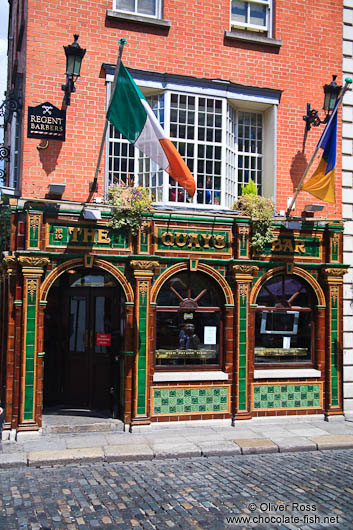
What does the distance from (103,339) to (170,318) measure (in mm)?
1692

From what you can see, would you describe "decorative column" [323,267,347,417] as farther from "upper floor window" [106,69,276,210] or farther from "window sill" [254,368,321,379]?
"upper floor window" [106,69,276,210]

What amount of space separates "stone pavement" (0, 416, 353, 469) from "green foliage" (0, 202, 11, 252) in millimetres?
4322

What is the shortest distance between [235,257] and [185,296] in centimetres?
141

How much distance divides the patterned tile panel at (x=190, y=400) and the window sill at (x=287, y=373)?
87 centimetres

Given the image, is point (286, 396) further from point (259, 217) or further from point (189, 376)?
point (259, 217)

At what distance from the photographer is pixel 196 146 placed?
1228 cm

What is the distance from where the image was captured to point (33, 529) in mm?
6355

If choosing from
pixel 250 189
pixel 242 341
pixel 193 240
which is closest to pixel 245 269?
pixel 193 240

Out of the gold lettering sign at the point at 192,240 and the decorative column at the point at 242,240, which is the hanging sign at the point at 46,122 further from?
the decorative column at the point at 242,240

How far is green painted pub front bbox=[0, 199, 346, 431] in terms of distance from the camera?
1066cm

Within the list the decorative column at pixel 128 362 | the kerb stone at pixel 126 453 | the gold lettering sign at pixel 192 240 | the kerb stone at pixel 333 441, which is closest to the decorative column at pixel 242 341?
the gold lettering sign at pixel 192 240

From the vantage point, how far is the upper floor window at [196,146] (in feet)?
39.8

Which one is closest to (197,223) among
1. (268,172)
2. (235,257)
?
(235,257)

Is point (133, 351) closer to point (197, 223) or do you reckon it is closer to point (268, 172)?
point (197, 223)
